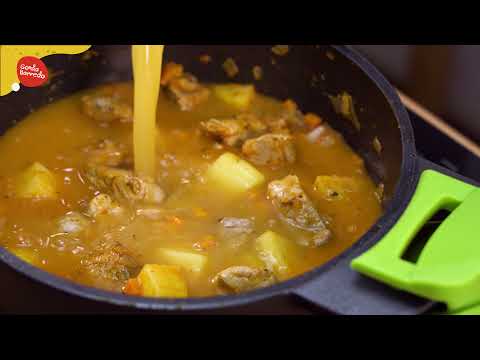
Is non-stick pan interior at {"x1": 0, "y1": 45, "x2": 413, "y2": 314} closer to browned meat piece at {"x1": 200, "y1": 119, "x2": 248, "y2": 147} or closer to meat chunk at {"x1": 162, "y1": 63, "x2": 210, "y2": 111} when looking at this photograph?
meat chunk at {"x1": 162, "y1": 63, "x2": 210, "y2": 111}

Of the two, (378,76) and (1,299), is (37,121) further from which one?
(378,76)

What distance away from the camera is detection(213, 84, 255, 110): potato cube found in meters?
2.65

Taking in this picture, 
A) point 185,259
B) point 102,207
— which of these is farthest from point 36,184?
point 185,259

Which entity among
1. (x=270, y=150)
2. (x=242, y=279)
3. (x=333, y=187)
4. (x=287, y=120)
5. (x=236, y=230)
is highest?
(x=287, y=120)

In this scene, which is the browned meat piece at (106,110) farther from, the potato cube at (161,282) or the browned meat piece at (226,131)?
the potato cube at (161,282)

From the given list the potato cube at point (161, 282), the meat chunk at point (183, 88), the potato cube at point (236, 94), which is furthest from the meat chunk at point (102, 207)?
the potato cube at point (236, 94)

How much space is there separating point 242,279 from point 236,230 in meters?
0.27

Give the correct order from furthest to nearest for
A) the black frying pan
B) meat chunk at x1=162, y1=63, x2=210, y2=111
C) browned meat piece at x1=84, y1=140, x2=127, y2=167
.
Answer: meat chunk at x1=162, y1=63, x2=210, y2=111, browned meat piece at x1=84, y1=140, x2=127, y2=167, the black frying pan

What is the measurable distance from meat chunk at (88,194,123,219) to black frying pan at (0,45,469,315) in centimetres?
51

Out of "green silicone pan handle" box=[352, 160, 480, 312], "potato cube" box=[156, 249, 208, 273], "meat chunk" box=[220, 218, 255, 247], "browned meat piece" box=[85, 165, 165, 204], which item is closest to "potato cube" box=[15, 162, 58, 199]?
"browned meat piece" box=[85, 165, 165, 204]

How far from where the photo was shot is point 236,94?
2.66 metres

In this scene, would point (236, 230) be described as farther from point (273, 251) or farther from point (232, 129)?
point (232, 129)

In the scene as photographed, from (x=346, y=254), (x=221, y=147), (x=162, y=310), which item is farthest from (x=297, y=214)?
(x=162, y=310)
